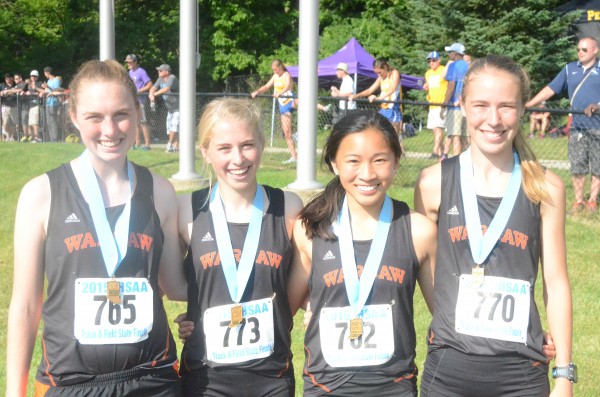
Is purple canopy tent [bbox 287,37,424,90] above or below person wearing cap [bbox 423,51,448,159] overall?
→ above

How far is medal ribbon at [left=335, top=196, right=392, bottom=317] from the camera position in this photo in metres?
3.44

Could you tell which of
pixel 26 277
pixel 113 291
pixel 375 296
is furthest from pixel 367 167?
pixel 26 277

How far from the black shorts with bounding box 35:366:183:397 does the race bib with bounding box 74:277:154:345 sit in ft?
0.44

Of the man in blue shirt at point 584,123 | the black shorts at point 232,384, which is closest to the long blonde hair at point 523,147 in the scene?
the black shorts at point 232,384

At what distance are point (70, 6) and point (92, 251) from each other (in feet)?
118

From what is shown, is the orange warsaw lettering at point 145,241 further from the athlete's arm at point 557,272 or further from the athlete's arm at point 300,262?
the athlete's arm at point 557,272

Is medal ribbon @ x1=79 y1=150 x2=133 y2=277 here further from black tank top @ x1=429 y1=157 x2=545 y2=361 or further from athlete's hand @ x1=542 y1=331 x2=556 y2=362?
athlete's hand @ x1=542 y1=331 x2=556 y2=362

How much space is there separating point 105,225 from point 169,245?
36 cm

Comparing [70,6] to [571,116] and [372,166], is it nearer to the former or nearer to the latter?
[571,116]

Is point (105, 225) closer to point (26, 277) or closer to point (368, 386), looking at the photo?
point (26, 277)

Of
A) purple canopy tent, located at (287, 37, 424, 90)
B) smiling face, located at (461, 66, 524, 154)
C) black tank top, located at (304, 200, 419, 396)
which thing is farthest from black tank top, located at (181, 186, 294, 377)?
purple canopy tent, located at (287, 37, 424, 90)

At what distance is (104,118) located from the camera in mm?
3256

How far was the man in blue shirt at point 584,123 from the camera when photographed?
977 centimetres

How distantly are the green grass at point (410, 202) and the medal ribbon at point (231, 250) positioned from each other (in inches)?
86.8
